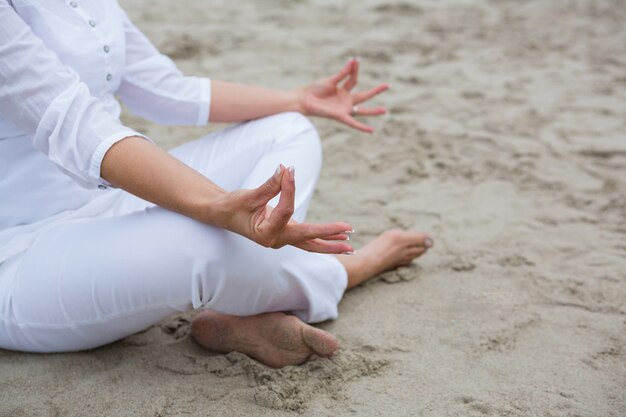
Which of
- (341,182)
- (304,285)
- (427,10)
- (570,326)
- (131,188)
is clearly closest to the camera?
(131,188)

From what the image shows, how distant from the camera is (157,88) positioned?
6.26ft

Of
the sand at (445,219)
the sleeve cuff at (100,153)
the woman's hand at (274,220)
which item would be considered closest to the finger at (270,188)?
the woman's hand at (274,220)

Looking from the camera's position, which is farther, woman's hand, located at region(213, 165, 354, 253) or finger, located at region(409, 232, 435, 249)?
finger, located at region(409, 232, 435, 249)

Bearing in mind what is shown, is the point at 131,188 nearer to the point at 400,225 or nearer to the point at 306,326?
the point at 306,326

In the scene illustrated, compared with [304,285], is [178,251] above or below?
above

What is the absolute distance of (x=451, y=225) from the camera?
2.32 m

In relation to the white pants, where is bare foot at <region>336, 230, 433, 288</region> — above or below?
below

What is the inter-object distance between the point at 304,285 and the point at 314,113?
1.95 feet

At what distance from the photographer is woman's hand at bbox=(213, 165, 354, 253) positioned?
1.26m

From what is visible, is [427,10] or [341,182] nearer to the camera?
[341,182]

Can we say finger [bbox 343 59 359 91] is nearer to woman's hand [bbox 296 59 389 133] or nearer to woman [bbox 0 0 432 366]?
woman's hand [bbox 296 59 389 133]

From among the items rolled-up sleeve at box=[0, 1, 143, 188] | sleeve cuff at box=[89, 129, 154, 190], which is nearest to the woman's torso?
rolled-up sleeve at box=[0, 1, 143, 188]

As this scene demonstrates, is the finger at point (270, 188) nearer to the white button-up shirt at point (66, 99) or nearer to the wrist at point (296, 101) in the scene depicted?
the white button-up shirt at point (66, 99)

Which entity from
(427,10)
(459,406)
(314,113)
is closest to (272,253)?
(459,406)
